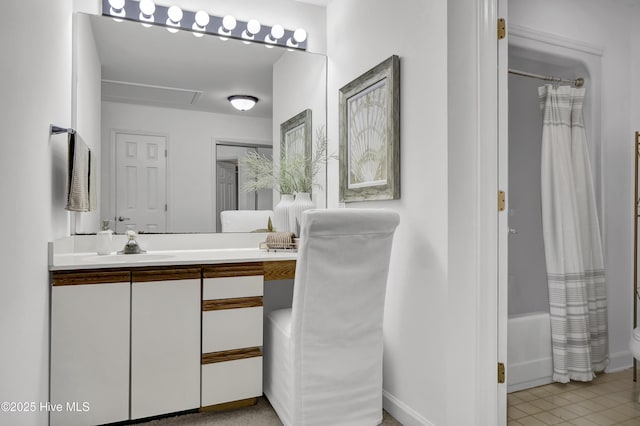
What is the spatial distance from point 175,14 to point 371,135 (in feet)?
5.14

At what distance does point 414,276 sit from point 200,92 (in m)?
1.93

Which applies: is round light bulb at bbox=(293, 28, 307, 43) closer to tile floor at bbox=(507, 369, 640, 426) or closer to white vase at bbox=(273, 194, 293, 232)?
white vase at bbox=(273, 194, 293, 232)

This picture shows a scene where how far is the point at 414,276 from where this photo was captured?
1974mm

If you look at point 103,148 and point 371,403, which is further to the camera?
point 103,148

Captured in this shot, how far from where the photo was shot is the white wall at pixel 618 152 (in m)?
1.76

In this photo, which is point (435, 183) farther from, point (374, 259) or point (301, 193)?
point (301, 193)

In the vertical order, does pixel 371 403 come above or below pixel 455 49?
below

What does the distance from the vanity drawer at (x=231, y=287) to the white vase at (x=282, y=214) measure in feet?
2.35

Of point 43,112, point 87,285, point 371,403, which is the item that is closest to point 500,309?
point 371,403

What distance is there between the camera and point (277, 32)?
2.93 metres

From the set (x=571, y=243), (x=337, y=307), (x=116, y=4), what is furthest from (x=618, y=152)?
(x=116, y=4)

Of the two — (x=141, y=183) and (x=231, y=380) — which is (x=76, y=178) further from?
(x=231, y=380)

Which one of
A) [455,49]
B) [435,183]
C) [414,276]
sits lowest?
[414,276]

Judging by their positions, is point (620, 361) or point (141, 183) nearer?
point (620, 361)
